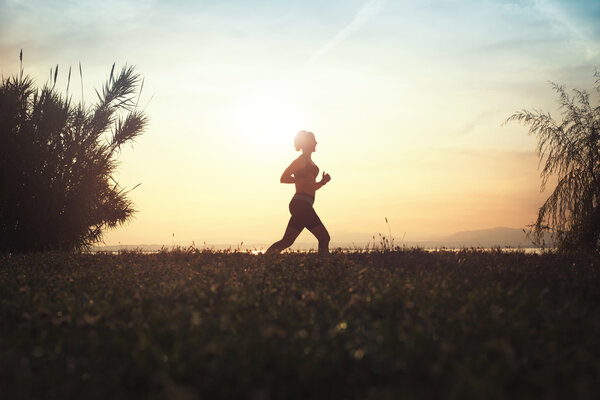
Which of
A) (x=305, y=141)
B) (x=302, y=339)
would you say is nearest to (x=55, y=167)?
(x=305, y=141)

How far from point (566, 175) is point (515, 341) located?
42.4 feet

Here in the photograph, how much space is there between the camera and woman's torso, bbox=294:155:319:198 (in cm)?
1112

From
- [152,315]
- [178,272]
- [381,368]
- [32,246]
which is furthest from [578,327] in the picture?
[32,246]

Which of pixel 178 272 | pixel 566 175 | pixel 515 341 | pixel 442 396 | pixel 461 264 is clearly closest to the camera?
pixel 442 396

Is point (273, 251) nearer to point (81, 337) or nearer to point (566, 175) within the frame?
point (81, 337)

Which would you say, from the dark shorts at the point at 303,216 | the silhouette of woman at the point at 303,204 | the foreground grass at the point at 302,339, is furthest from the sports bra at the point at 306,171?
the foreground grass at the point at 302,339

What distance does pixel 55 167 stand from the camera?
50.6 ft

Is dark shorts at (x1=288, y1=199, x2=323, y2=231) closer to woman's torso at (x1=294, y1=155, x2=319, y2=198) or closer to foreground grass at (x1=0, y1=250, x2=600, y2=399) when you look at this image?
woman's torso at (x1=294, y1=155, x2=319, y2=198)

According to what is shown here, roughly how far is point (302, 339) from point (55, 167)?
14.2 metres

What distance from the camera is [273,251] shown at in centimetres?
1098

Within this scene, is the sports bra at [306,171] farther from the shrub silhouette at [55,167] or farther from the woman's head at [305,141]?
the shrub silhouette at [55,167]

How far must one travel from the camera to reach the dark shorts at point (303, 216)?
35.9 feet

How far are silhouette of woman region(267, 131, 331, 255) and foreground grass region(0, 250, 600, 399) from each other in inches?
165

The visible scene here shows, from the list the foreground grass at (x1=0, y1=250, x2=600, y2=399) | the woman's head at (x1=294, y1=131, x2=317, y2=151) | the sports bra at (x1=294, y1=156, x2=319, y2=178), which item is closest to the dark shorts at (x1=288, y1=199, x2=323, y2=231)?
the sports bra at (x1=294, y1=156, x2=319, y2=178)
